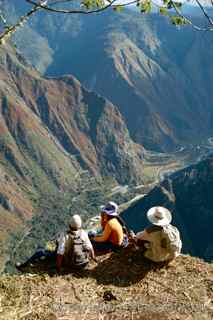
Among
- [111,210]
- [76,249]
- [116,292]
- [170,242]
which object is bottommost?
[170,242]

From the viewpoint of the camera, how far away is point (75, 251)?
1402 cm

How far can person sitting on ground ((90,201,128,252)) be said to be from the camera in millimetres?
15867

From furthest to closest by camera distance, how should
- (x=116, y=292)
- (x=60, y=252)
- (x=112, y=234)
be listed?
(x=112, y=234) < (x=60, y=252) < (x=116, y=292)

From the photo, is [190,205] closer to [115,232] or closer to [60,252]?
[115,232]

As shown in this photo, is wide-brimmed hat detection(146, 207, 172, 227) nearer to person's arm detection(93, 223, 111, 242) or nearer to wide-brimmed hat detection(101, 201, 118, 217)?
wide-brimmed hat detection(101, 201, 118, 217)

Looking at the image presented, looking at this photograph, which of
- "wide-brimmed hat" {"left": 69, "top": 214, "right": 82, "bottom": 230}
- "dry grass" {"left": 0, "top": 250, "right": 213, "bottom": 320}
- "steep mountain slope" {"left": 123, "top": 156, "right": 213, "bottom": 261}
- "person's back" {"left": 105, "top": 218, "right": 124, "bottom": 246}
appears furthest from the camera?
"steep mountain slope" {"left": 123, "top": 156, "right": 213, "bottom": 261}

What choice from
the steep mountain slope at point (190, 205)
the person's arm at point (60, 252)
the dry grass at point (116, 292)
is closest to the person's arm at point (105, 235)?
the dry grass at point (116, 292)

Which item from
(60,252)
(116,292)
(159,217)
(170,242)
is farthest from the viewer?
(159,217)

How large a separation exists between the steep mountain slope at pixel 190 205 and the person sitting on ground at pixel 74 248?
12226cm

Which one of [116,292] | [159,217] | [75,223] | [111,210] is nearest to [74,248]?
[75,223]

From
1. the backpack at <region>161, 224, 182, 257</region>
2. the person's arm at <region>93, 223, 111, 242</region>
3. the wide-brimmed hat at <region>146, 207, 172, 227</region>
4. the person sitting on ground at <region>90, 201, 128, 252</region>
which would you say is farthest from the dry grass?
the wide-brimmed hat at <region>146, 207, 172, 227</region>

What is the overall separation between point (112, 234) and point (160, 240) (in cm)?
189

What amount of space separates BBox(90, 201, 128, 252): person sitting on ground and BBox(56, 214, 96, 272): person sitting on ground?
1.42 meters

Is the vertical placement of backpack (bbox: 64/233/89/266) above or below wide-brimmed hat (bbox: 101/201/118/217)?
above
